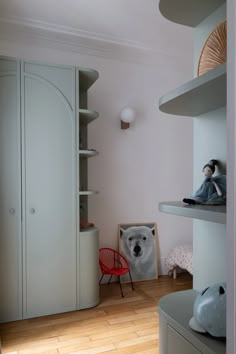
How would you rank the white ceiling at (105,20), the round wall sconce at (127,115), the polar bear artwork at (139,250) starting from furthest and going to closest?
the polar bear artwork at (139,250)
the round wall sconce at (127,115)
the white ceiling at (105,20)

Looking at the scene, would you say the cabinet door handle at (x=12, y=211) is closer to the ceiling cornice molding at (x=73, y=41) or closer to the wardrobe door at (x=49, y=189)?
the wardrobe door at (x=49, y=189)

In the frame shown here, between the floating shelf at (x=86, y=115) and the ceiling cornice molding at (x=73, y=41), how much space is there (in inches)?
33.2

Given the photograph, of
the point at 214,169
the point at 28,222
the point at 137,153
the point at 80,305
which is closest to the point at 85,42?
the point at 137,153

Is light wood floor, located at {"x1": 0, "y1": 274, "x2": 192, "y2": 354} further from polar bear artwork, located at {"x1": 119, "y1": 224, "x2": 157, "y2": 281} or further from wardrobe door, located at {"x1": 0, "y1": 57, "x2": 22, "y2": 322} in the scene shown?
polar bear artwork, located at {"x1": 119, "y1": 224, "x2": 157, "y2": 281}

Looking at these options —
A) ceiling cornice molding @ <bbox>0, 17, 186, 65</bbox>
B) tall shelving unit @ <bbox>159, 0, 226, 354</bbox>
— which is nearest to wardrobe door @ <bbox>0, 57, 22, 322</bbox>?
ceiling cornice molding @ <bbox>0, 17, 186, 65</bbox>

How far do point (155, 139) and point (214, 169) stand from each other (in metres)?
2.53

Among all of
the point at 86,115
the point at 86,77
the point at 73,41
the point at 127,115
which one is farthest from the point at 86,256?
the point at 73,41

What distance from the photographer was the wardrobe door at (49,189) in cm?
245

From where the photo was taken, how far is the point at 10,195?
94.7 inches

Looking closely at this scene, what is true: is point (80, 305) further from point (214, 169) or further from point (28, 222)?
point (214, 169)

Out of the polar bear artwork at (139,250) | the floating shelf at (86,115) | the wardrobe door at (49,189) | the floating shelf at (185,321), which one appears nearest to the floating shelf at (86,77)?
the wardrobe door at (49,189)

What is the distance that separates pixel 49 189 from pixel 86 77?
1.17 metres

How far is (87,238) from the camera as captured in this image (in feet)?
8.71

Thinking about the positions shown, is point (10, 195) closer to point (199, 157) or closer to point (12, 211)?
point (12, 211)
